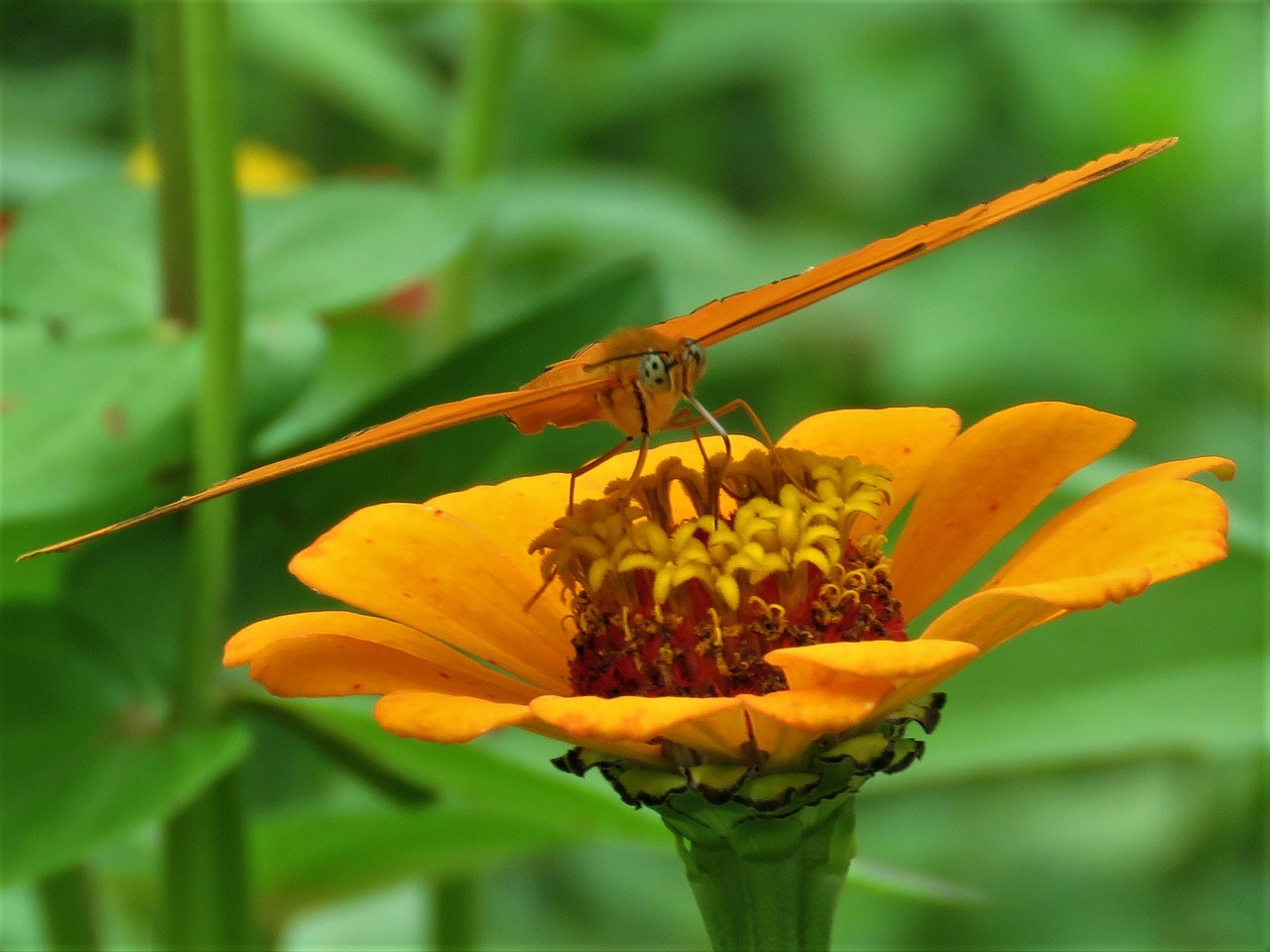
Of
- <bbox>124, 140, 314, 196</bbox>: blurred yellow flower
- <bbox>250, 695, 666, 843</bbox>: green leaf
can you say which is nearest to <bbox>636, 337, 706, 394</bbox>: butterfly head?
<bbox>250, 695, 666, 843</bbox>: green leaf

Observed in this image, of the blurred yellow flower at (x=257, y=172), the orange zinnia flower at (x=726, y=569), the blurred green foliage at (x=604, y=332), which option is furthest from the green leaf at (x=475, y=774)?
the blurred yellow flower at (x=257, y=172)

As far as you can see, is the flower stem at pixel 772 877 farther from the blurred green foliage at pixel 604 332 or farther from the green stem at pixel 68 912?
the green stem at pixel 68 912

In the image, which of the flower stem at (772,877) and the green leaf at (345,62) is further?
the green leaf at (345,62)

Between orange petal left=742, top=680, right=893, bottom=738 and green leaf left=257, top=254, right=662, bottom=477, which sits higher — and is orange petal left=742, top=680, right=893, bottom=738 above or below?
below

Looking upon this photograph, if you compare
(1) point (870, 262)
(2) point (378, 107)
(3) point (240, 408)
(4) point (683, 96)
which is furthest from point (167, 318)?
(4) point (683, 96)

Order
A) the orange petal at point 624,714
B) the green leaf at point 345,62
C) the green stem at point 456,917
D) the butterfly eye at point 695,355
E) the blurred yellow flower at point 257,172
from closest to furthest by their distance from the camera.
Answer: the orange petal at point 624,714, the butterfly eye at point 695,355, the green stem at point 456,917, the blurred yellow flower at point 257,172, the green leaf at point 345,62

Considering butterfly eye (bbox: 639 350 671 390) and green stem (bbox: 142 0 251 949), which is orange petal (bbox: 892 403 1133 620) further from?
green stem (bbox: 142 0 251 949)

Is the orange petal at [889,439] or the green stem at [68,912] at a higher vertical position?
the orange petal at [889,439]
